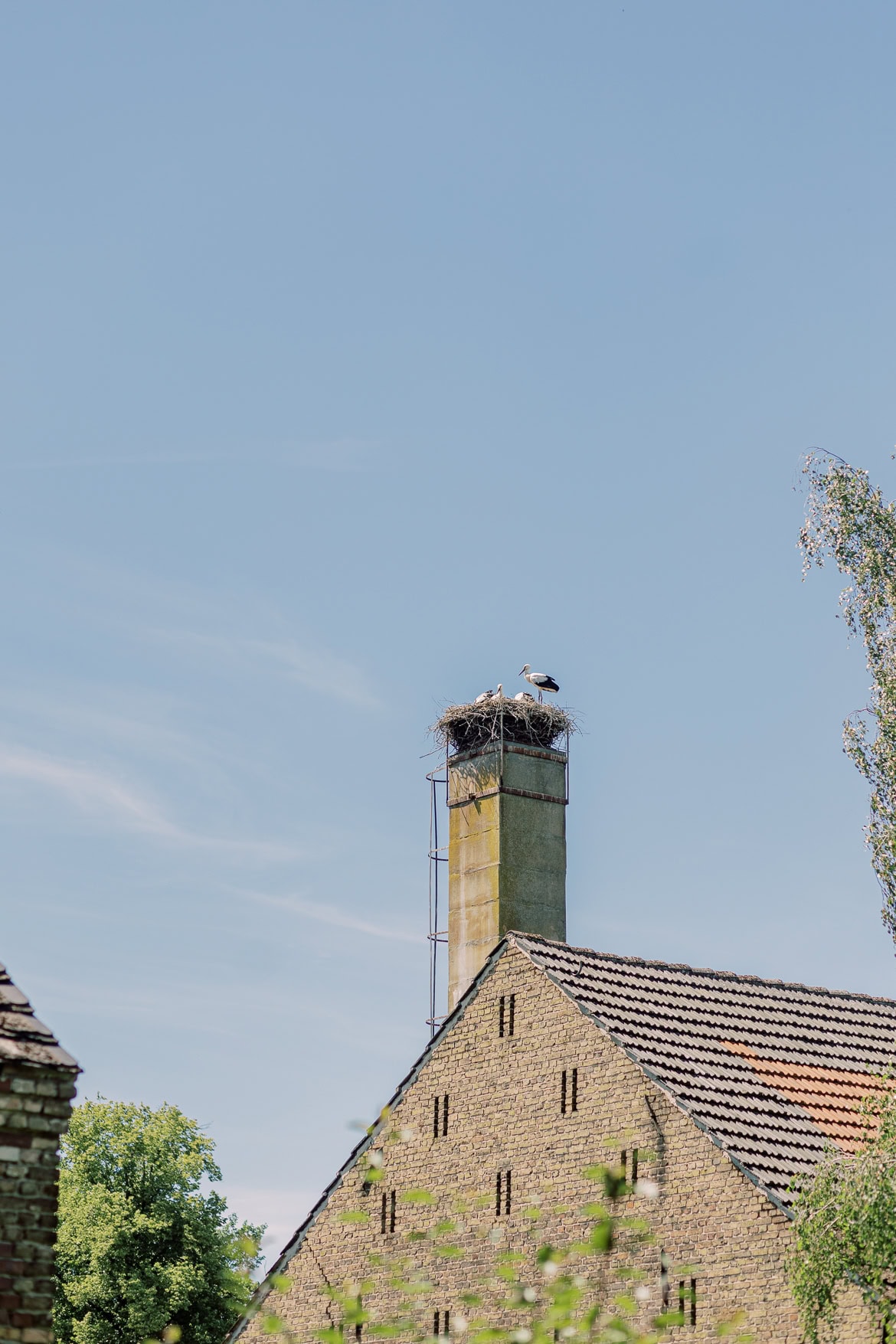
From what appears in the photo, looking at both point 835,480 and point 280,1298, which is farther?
point 280,1298

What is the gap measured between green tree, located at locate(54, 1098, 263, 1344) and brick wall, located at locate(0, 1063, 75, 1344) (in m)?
29.7

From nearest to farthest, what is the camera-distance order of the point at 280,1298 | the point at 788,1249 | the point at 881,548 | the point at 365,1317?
the point at 365,1317, the point at 788,1249, the point at 881,548, the point at 280,1298

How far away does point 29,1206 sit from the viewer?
30.1ft

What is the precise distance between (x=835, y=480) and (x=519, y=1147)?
7.50 metres

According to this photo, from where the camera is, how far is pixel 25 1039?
9500mm

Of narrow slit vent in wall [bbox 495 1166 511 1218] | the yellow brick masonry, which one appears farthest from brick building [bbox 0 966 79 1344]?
narrow slit vent in wall [bbox 495 1166 511 1218]

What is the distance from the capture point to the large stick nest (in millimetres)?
30828

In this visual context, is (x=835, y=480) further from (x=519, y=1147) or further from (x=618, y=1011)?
(x=519, y=1147)

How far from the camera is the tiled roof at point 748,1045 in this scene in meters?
17.8

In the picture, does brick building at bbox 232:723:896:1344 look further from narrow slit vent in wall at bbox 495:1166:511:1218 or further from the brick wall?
the brick wall

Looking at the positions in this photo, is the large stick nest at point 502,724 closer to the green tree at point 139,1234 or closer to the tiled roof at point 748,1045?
the tiled roof at point 748,1045

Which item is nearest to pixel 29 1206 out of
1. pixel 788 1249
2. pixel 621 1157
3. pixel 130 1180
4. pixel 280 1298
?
pixel 788 1249

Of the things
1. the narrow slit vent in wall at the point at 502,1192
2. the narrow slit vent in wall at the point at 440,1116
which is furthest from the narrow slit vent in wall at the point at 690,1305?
the narrow slit vent in wall at the point at 440,1116

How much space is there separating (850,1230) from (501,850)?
1542cm
